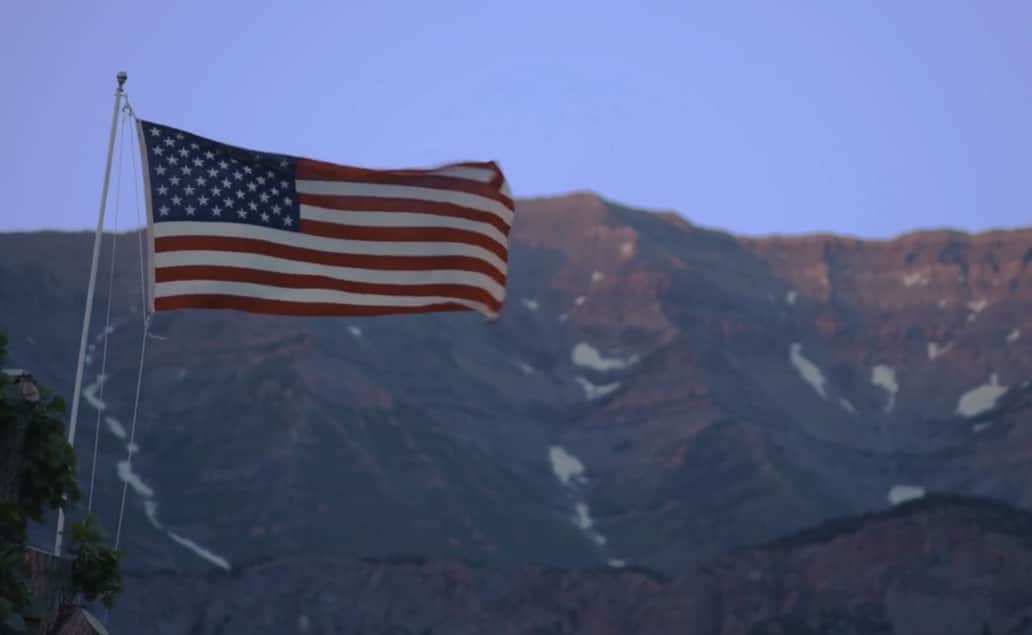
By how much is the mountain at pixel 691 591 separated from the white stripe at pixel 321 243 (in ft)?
393

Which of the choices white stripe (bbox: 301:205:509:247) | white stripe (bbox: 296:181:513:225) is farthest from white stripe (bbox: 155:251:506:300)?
white stripe (bbox: 296:181:513:225)

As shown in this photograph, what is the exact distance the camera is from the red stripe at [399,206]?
2275cm

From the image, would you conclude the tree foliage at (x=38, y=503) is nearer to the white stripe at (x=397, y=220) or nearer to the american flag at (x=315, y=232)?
the american flag at (x=315, y=232)

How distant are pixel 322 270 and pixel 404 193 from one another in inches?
57.3

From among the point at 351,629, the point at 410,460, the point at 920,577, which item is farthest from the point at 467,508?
the point at 920,577

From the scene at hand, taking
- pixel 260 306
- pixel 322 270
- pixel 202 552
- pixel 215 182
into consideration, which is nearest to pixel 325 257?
pixel 322 270

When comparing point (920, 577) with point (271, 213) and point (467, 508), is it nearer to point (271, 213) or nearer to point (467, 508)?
point (467, 508)

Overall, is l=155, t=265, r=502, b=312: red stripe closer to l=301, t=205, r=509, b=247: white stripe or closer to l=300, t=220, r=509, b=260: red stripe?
l=300, t=220, r=509, b=260: red stripe

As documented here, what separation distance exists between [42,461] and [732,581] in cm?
14395

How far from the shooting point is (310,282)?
73.8ft

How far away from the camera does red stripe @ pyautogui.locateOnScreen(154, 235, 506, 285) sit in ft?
70.5

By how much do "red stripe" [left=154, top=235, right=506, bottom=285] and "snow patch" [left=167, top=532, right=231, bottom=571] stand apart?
15730 centimetres

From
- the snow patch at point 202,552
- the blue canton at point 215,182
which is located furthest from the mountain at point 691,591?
the blue canton at point 215,182

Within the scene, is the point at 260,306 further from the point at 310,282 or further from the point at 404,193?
the point at 404,193
